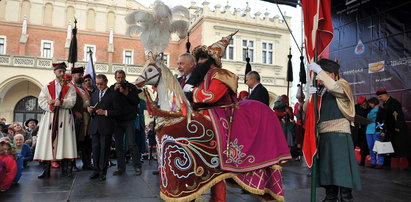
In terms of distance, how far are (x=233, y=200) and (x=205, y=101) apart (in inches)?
65.6

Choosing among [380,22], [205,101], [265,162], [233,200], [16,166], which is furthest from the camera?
[380,22]

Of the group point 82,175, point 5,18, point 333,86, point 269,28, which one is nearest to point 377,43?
point 333,86

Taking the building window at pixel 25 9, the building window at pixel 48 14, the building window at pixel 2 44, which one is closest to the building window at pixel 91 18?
the building window at pixel 48 14

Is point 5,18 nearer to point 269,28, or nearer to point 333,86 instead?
point 269,28

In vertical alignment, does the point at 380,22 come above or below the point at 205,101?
above

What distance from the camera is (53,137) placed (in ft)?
17.4

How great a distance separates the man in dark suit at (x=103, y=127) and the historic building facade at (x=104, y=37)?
69.0 ft

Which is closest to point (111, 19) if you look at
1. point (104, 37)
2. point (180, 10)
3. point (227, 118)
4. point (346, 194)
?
point (104, 37)

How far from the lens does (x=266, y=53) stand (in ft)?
104

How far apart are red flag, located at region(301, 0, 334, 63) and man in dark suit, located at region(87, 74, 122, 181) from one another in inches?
134

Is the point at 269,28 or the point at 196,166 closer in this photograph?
the point at 196,166

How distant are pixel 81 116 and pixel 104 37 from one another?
88.9ft

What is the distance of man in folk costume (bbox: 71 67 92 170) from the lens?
6.23 meters

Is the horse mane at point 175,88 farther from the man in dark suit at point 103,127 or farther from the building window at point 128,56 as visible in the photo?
the building window at point 128,56
